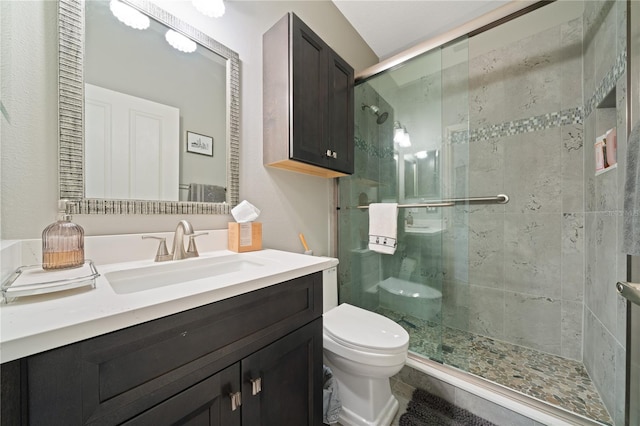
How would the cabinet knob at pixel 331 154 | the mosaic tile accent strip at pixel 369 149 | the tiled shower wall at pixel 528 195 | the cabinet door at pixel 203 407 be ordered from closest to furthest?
the cabinet door at pixel 203 407
the cabinet knob at pixel 331 154
the tiled shower wall at pixel 528 195
the mosaic tile accent strip at pixel 369 149

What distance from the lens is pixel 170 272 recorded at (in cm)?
80

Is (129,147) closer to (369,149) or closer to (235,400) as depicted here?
(235,400)

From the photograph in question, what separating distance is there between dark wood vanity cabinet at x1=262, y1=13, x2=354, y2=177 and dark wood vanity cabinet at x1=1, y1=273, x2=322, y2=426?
2.39ft

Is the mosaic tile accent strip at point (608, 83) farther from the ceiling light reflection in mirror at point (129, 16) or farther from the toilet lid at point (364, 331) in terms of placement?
the ceiling light reflection in mirror at point (129, 16)

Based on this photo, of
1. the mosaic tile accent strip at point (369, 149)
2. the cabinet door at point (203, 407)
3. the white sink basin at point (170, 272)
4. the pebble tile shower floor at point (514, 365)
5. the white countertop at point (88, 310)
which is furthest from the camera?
the mosaic tile accent strip at point (369, 149)

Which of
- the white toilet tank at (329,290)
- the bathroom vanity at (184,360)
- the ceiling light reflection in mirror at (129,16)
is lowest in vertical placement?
the white toilet tank at (329,290)

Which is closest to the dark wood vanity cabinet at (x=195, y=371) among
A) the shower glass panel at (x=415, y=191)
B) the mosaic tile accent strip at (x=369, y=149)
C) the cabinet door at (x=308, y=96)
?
the cabinet door at (x=308, y=96)

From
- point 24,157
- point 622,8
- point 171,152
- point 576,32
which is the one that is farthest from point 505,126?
point 24,157

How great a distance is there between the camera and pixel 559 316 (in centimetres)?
161

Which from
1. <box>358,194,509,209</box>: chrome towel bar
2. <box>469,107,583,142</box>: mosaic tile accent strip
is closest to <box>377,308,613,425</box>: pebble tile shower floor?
<box>358,194,509,209</box>: chrome towel bar

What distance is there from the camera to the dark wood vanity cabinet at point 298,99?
1.19 metres

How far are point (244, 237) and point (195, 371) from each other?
621 millimetres

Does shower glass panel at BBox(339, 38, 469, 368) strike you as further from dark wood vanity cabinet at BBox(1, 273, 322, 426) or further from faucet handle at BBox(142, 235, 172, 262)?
faucet handle at BBox(142, 235, 172, 262)

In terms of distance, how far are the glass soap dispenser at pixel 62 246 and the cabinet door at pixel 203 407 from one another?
48cm
